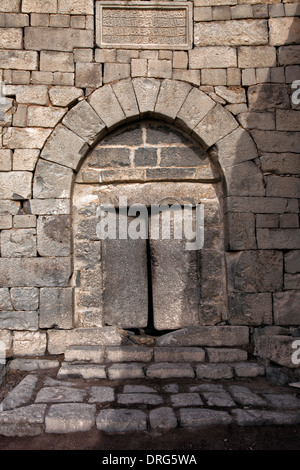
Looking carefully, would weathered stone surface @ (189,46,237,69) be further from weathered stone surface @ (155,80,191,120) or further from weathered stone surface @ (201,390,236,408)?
weathered stone surface @ (201,390,236,408)

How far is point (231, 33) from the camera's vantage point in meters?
4.08

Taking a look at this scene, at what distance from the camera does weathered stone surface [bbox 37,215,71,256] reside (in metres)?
3.80

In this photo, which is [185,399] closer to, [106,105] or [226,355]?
[226,355]

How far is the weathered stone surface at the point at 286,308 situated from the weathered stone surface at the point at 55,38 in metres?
3.71

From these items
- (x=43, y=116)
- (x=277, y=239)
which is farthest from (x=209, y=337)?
(x=43, y=116)

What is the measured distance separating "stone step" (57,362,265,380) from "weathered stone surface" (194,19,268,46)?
3.69 m

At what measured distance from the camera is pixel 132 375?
3301 mm

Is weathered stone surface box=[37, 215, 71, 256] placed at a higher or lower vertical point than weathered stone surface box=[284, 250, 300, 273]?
higher

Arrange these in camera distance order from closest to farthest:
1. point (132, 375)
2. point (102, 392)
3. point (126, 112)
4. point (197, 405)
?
point (197, 405), point (102, 392), point (132, 375), point (126, 112)

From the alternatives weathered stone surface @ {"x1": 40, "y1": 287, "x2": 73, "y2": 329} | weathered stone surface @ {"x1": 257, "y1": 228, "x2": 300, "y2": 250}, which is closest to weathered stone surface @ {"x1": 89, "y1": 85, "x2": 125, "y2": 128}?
weathered stone surface @ {"x1": 40, "y1": 287, "x2": 73, "y2": 329}

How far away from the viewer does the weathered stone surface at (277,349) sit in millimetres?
3471
